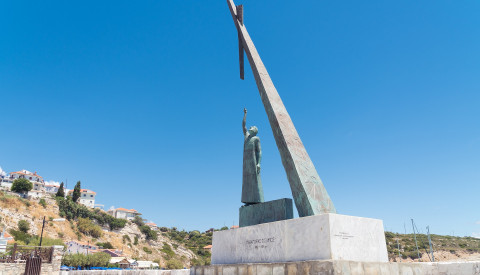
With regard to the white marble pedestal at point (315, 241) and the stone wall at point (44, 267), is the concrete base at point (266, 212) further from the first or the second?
the stone wall at point (44, 267)

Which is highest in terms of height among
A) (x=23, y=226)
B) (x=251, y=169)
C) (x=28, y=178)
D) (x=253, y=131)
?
(x=28, y=178)

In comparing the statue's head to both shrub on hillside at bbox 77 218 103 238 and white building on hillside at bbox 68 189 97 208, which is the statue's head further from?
white building on hillside at bbox 68 189 97 208

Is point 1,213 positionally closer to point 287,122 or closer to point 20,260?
point 20,260

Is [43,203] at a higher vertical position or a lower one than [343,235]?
higher

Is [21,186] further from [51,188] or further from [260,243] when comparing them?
[260,243]

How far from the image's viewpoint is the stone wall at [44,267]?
15.9 metres

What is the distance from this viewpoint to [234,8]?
36.0ft

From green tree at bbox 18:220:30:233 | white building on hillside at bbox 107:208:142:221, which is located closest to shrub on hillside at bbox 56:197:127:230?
green tree at bbox 18:220:30:233

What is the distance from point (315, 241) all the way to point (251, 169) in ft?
9.29

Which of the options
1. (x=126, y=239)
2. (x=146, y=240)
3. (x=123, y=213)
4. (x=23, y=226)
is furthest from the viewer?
(x=123, y=213)

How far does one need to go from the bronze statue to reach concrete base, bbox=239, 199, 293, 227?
0.24 metres

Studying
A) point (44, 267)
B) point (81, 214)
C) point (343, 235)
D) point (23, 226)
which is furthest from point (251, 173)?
point (81, 214)

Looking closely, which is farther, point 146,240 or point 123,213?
point 123,213

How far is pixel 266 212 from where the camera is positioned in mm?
6797
